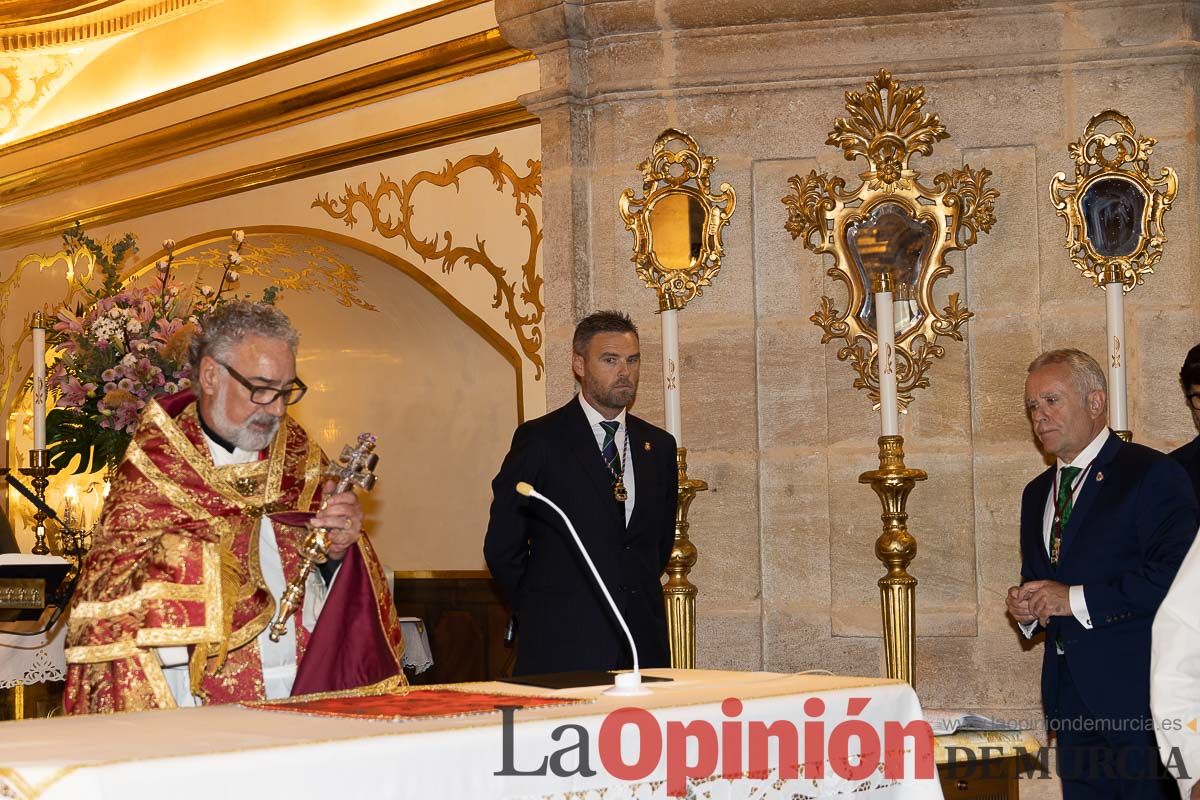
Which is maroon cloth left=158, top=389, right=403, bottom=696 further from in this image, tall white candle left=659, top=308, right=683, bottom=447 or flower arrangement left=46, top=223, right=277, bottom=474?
tall white candle left=659, top=308, right=683, bottom=447

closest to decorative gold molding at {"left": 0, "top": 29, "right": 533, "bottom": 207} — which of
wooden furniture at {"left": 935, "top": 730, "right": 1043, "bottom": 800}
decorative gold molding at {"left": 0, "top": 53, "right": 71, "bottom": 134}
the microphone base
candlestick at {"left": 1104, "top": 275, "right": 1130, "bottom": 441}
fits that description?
decorative gold molding at {"left": 0, "top": 53, "right": 71, "bottom": 134}

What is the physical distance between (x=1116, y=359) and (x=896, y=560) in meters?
0.95

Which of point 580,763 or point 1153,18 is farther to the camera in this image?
point 1153,18

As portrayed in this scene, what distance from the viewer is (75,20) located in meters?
8.64

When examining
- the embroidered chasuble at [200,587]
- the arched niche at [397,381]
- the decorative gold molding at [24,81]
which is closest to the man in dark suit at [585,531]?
the embroidered chasuble at [200,587]

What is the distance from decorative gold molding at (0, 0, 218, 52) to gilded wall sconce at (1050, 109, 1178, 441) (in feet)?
15.9

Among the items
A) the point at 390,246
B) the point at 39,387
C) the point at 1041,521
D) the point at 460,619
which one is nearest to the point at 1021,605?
the point at 1041,521

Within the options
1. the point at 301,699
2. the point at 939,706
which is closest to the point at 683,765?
the point at 301,699

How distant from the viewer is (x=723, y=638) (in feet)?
17.9

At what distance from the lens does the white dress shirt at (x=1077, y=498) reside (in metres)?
4.05

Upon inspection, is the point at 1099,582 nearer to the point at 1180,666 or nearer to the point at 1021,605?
the point at 1021,605

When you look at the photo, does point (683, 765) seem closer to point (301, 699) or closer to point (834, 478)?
point (301, 699)

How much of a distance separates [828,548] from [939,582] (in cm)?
40

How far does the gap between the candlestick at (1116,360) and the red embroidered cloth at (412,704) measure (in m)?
2.45
